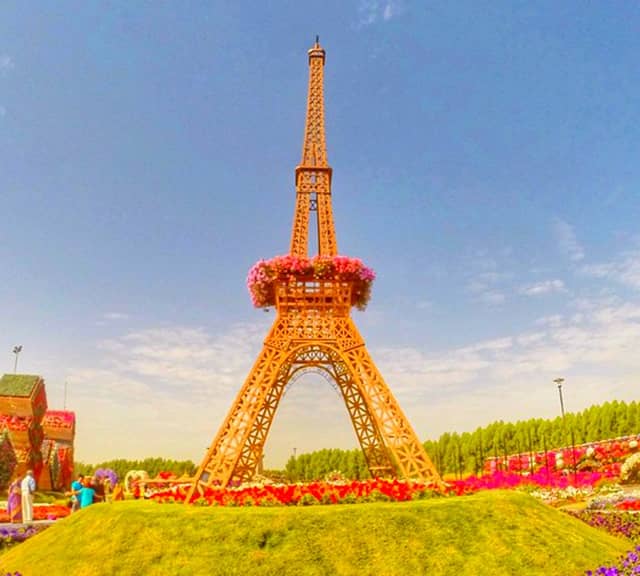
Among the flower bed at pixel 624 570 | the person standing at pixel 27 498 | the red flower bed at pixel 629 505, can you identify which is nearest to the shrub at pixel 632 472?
the red flower bed at pixel 629 505

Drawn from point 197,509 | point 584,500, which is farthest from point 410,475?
point 584,500

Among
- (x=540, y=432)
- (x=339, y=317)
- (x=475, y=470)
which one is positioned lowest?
(x=475, y=470)

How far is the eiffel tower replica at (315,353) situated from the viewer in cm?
1489

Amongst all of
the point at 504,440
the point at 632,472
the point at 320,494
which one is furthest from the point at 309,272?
the point at 504,440

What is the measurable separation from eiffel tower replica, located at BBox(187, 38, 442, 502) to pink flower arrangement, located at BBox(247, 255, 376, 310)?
0.03 meters

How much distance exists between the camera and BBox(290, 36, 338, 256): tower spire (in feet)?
63.8

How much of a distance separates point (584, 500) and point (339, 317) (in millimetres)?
13467

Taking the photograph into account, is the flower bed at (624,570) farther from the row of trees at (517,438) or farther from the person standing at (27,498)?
the row of trees at (517,438)

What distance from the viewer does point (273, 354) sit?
16.5 meters

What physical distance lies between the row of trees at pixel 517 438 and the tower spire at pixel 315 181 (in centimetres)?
2774

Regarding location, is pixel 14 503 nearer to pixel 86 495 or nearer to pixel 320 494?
pixel 86 495

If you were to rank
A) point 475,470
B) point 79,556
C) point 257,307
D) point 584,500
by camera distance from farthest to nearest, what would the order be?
point 475,470 < point 584,500 < point 257,307 < point 79,556

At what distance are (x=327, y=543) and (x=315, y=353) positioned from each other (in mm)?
9463

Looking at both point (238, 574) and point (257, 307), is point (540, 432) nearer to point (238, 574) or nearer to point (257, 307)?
point (257, 307)
